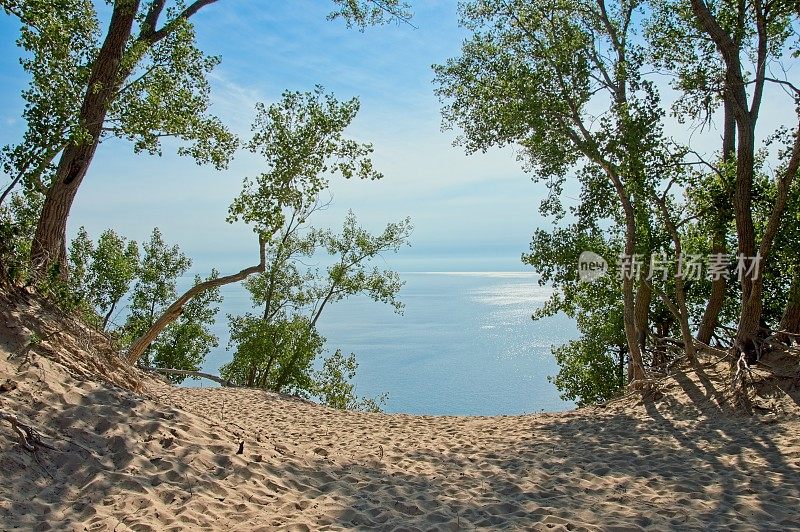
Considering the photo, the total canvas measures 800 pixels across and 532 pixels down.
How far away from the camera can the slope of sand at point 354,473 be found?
14.1 ft

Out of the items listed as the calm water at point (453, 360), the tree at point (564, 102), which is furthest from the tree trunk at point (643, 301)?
the calm water at point (453, 360)

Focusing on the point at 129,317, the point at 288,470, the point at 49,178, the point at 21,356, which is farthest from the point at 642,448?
the point at 129,317

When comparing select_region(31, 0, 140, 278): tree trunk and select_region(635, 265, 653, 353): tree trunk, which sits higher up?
select_region(31, 0, 140, 278): tree trunk

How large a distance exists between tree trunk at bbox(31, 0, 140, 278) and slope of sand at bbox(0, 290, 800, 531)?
2.82 m

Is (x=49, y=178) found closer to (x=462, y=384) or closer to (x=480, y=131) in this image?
(x=480, y=131)

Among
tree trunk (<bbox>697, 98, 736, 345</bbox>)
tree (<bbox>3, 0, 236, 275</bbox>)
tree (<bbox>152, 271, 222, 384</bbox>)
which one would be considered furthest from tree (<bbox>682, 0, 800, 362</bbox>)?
tree (<bbox>152, 271, 222, 384</bbox>)

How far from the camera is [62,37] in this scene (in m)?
8.03

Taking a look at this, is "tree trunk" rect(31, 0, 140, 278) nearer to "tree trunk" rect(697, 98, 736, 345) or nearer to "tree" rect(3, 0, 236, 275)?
"tree" rect(3, 0, 236, 275)

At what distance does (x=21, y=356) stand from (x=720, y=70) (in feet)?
36.0

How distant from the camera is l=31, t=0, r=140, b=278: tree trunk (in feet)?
28.0

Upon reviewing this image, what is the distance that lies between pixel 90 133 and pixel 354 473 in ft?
20.3

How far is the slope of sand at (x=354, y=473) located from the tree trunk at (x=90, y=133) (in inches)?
111

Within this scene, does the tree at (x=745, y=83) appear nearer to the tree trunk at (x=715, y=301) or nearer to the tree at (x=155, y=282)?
the tree trunk at (x=715, y=301)

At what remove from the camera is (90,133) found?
27.6 feet
